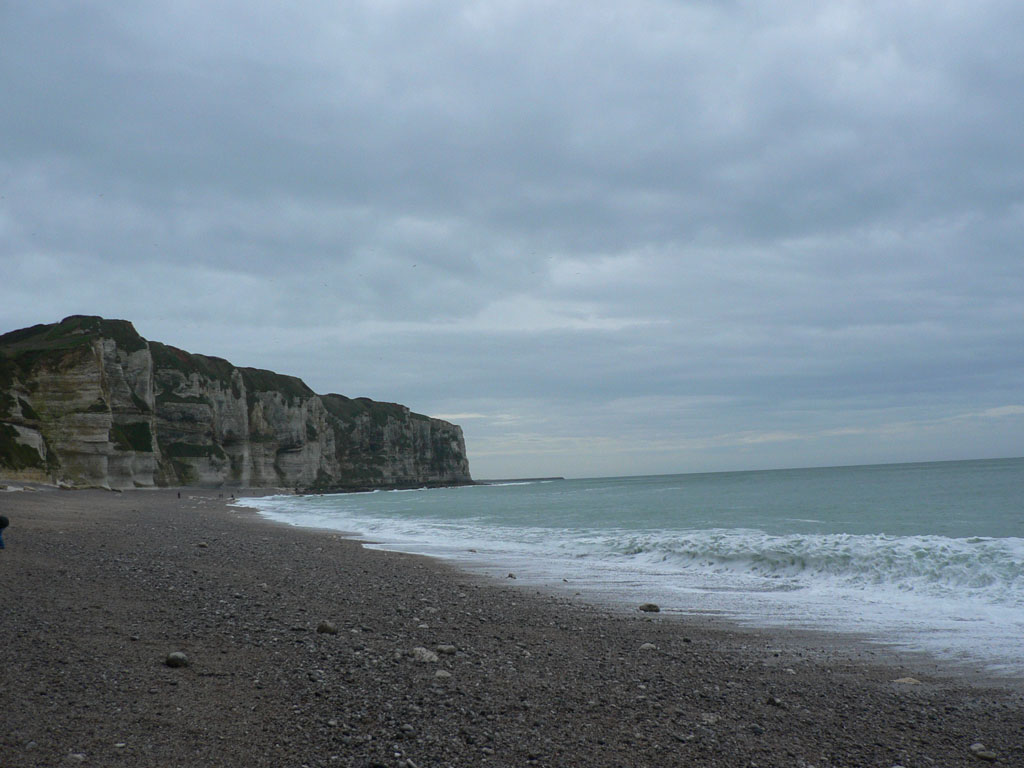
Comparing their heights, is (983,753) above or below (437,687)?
below

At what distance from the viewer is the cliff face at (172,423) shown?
46.2 metres

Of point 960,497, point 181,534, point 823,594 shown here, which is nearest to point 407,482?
point 960,497

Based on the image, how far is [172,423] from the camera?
71.2 metres

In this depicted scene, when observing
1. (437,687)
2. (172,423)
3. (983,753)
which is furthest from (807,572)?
(172,423)

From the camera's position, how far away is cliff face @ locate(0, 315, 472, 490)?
46.2m

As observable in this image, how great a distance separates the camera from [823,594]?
1118cm

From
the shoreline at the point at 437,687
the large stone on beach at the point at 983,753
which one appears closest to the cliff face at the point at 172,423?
the shoreline at the point at 437,687

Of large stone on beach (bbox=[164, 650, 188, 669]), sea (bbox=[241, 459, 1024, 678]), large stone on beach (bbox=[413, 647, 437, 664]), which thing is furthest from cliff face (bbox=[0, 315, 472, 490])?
large stone on beach (bbox=[413, 647, 437, 664])

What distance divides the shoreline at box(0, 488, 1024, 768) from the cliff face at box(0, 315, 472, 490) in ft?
132

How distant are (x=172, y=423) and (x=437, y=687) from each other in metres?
75.4

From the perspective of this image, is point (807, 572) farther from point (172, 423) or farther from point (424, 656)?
point (172, 423)

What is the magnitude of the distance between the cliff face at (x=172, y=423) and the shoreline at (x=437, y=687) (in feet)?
132

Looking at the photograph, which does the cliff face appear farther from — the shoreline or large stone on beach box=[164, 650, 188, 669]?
large stone on beach box=[164, 650, 188, 669]

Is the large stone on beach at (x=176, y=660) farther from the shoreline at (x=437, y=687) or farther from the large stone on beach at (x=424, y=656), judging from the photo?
the large stone on beach at (x=424, y=656)
